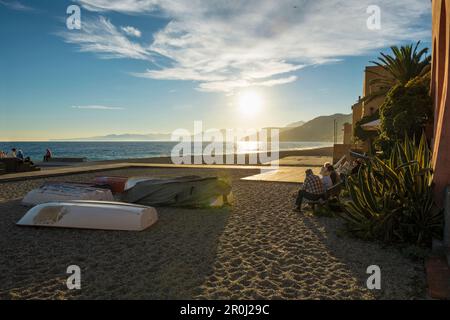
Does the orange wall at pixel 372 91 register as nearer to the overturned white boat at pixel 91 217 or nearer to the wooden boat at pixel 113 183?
the wooden boat at pixel 113 183

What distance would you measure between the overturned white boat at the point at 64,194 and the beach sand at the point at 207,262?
1.24 meters

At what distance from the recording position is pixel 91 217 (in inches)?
292

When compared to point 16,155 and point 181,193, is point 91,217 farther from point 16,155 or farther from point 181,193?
point 16,155

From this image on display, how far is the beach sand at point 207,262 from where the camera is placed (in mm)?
4406

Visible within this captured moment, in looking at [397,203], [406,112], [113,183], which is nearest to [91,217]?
[113,183]

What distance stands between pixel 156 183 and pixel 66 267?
496 centimetres

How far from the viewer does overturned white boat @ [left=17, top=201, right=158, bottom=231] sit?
734 cm

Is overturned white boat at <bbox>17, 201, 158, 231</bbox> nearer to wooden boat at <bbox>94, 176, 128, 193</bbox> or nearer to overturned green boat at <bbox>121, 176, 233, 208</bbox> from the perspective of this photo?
overturned green boat at <bbox>121, 176, 233, 208</bbox>

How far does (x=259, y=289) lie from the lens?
447cm

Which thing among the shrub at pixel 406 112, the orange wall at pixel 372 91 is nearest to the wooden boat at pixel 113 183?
the shrub at pixel 406 112

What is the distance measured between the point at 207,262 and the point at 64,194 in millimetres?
5947

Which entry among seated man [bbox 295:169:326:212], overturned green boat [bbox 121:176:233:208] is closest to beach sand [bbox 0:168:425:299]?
seated man [bbox 295:169:326:212]

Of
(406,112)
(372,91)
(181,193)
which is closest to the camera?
(181,193)
